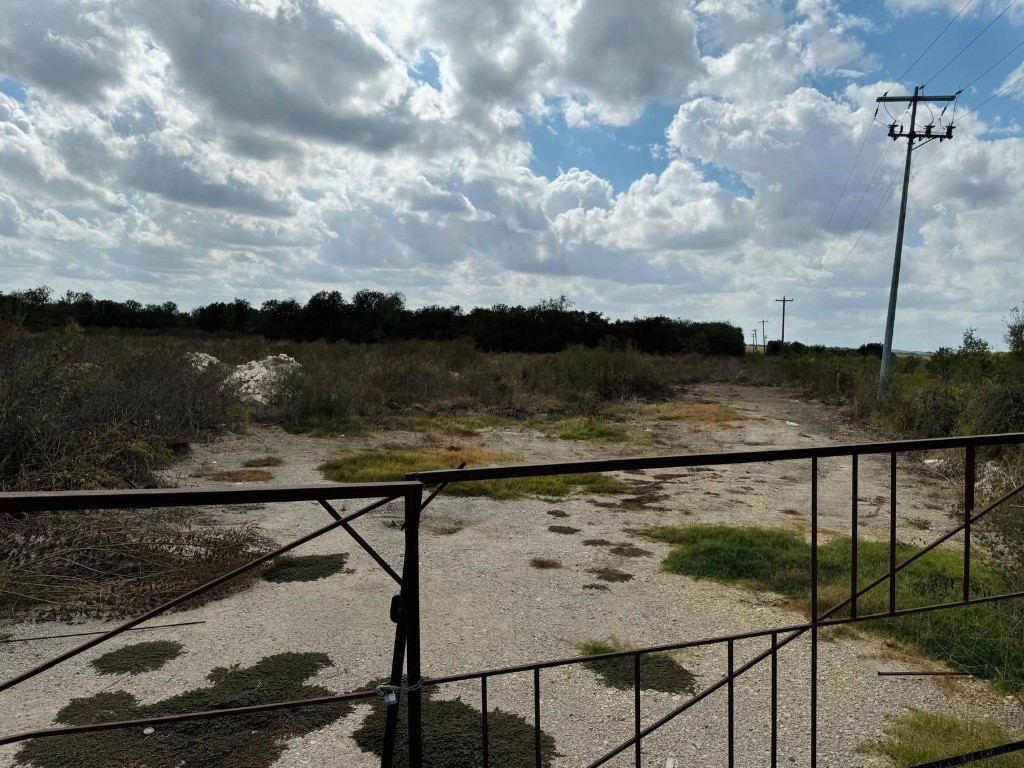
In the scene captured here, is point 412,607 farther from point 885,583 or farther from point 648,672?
point 885,583

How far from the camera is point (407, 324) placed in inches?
1721

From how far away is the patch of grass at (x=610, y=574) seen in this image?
5.81 meters

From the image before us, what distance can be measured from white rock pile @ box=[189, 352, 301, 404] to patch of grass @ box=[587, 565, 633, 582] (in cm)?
1068

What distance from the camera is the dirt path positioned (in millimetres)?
3506

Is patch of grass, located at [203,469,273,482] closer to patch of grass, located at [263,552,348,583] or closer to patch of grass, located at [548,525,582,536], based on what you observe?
patch of grass, located at [263,552,348,583]

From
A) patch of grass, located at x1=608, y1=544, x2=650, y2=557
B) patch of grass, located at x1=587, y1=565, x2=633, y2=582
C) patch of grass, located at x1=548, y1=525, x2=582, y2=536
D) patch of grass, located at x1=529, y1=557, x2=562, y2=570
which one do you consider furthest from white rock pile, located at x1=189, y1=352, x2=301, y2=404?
patch of grass, located at x1=587, y1=565, x2=633, y2=582

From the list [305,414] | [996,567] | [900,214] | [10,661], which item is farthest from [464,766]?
[900,214]

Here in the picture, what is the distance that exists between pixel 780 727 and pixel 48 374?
7523 millimetres

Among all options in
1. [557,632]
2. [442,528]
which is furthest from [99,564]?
[557,632]

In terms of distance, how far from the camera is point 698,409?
18.4 meters

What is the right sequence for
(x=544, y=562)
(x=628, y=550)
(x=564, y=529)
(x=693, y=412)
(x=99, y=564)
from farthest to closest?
(x=693, y=412) < (x=564, y=529) < (x=628, y=550) < (x=544, y=562) < (x=99, y=564)

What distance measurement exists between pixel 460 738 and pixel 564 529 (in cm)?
417

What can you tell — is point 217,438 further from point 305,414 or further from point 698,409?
point 698,409

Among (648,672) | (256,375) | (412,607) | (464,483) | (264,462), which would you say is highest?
(256,375)
